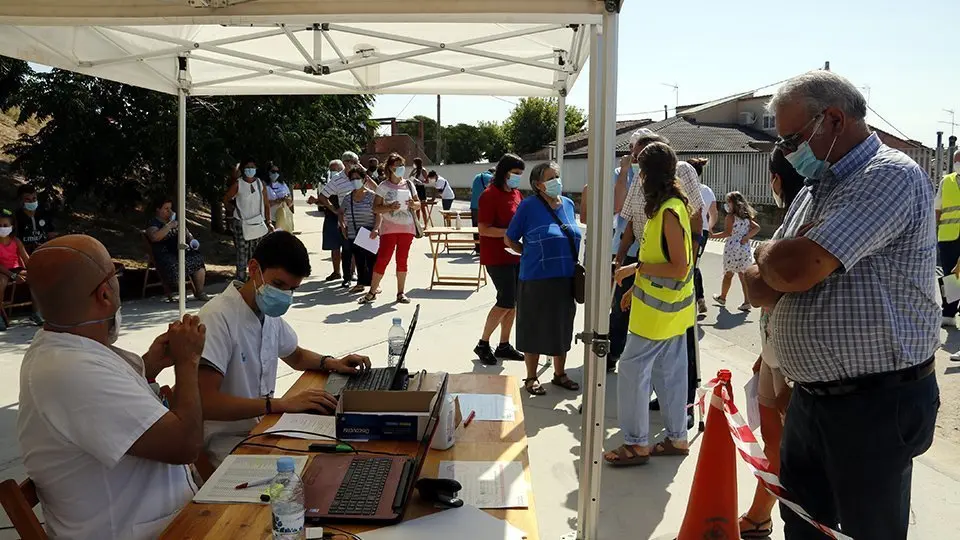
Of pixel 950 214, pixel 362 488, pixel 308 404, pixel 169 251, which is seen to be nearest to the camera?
pixel 362 488

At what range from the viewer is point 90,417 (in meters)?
1.92

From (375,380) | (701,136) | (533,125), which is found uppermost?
(533,125)

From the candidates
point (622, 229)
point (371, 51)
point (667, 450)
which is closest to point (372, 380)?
point (667, 450)

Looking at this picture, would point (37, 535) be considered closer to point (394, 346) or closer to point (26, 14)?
point (394, 346)

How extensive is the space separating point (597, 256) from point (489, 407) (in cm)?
79

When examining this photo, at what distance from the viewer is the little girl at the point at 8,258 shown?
281 inches

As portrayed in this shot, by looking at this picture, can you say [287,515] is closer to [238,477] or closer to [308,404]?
[238,477]

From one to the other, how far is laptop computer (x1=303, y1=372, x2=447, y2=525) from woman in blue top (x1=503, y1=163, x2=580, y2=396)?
283cm

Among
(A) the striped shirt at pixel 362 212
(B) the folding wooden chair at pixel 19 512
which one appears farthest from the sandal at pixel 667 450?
(A) the striped shirt at pixel 362 212

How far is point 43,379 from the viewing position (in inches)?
76.2

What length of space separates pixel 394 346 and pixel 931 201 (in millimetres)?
2387

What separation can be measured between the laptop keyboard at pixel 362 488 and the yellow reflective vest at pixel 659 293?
208cm

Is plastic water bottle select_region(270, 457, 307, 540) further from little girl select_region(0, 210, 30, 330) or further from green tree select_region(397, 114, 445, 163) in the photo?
green tree select_region(397, 114, 445, 163)

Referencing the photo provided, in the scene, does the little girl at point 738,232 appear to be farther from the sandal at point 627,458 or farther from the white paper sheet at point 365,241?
the sandal at point 627,458
